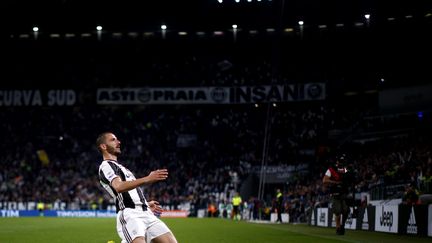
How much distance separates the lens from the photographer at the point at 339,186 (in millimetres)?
20422

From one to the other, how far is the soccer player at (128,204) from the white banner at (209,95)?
4927cm

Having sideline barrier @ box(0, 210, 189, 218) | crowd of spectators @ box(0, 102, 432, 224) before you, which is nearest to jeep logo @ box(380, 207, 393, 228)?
crowd of spectators @ box(0, 102, 432, 224)

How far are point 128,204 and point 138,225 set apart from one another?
316 mm

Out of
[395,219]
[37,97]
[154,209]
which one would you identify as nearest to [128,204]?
[154,209]

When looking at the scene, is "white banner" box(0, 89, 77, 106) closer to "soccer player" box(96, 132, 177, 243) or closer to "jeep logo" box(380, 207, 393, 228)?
"jeep logo" box(380, 207, 393, 228)

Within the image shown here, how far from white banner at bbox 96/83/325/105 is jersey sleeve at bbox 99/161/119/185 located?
49.4m

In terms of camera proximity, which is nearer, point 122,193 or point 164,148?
point 122,193

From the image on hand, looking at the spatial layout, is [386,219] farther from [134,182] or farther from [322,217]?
[134,182]

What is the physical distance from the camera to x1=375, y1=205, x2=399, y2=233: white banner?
826 inches

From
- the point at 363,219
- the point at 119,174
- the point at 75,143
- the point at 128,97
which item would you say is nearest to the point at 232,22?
the point at 128,97

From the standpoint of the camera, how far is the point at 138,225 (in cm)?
812

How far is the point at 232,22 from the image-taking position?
5641 centimetres

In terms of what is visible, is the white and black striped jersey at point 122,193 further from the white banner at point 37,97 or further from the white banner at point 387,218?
the white banner at point 37,97

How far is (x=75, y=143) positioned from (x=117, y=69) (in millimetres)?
9364
